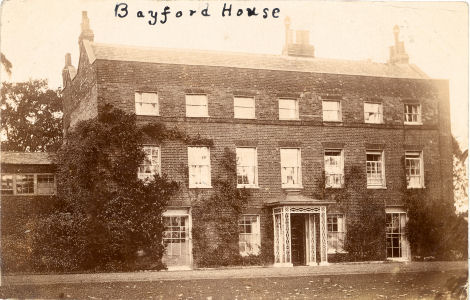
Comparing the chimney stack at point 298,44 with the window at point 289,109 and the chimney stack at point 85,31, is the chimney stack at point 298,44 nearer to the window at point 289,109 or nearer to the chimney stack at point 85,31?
the window at point 289,109

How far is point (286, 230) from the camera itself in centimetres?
2017

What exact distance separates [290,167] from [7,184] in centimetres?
774

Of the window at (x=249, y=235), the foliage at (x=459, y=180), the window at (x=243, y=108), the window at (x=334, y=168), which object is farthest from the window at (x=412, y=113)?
the window at (x=249, y=235)

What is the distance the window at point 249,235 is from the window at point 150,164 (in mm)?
3144

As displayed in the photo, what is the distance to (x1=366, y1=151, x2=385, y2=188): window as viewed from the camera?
1827 centimetres

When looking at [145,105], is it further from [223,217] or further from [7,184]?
[7,184]

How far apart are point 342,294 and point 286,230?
223 inches

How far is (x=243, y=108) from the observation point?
19234 mm

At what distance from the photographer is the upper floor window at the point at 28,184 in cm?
1623

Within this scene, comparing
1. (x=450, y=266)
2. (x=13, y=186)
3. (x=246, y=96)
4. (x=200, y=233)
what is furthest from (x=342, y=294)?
(x=13, y=186)

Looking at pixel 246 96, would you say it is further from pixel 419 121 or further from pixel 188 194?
pixel 419 121

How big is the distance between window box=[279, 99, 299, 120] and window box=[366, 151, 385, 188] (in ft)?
7.70

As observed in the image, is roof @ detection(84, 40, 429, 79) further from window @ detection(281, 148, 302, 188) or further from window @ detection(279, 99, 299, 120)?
window @ detection(281, 148, 302, 188)

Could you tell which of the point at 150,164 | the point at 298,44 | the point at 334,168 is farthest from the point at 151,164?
the point at 334,168
